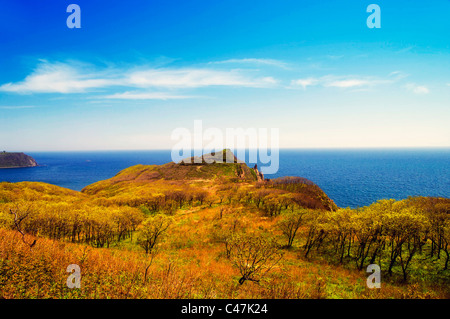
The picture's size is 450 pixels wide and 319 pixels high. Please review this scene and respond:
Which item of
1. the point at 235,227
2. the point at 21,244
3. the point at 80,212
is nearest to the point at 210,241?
the point at 235,227

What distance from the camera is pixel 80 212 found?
118ft

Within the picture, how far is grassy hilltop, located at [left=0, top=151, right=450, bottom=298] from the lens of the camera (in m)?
13.8

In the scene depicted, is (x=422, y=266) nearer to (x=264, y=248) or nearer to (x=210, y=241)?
(x=264, y=248)

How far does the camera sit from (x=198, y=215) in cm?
5744

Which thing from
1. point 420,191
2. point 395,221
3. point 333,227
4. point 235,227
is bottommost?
point 420,191

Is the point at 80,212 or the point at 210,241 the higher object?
the point at 80,212

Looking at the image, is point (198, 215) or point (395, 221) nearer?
point (395, 221)

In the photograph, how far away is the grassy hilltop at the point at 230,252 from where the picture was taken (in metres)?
13.8

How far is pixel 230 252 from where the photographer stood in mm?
30109

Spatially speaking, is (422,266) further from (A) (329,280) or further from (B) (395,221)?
(A) (329,280)
